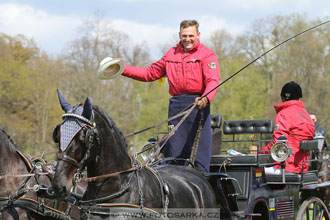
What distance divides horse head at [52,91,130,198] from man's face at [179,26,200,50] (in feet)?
5.45

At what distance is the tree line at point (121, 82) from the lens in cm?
2864

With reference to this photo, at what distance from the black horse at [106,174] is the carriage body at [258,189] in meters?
0.72

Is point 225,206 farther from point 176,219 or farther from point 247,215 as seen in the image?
point 176,219

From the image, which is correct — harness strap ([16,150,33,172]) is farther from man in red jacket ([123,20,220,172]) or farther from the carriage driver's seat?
the carriage driver's seat

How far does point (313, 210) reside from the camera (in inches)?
279

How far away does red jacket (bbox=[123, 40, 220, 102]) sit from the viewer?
5.49 meters

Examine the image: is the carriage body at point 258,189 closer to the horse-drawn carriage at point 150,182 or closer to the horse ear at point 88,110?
the horse-drawn carriage at point 150,182

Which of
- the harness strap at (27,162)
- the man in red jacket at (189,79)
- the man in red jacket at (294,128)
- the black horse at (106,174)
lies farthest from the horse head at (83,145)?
the man in red jacket at (294,128)

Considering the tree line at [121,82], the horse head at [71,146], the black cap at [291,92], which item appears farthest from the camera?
the tree line at [121,82]

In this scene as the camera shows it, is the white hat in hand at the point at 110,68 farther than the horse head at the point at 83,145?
Yes

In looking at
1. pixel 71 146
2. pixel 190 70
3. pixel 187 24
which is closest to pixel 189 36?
pixel 187 24

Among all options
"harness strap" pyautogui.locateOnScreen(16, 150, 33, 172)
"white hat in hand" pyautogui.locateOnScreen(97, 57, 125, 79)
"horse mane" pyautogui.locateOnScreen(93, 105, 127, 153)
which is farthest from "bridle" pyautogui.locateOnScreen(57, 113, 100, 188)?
"harness strap" pyautogui.locateOnScreen(16, 150, 33, 172)

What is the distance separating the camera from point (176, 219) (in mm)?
4586

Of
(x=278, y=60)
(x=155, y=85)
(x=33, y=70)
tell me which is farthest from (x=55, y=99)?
(x=278, y=60)
